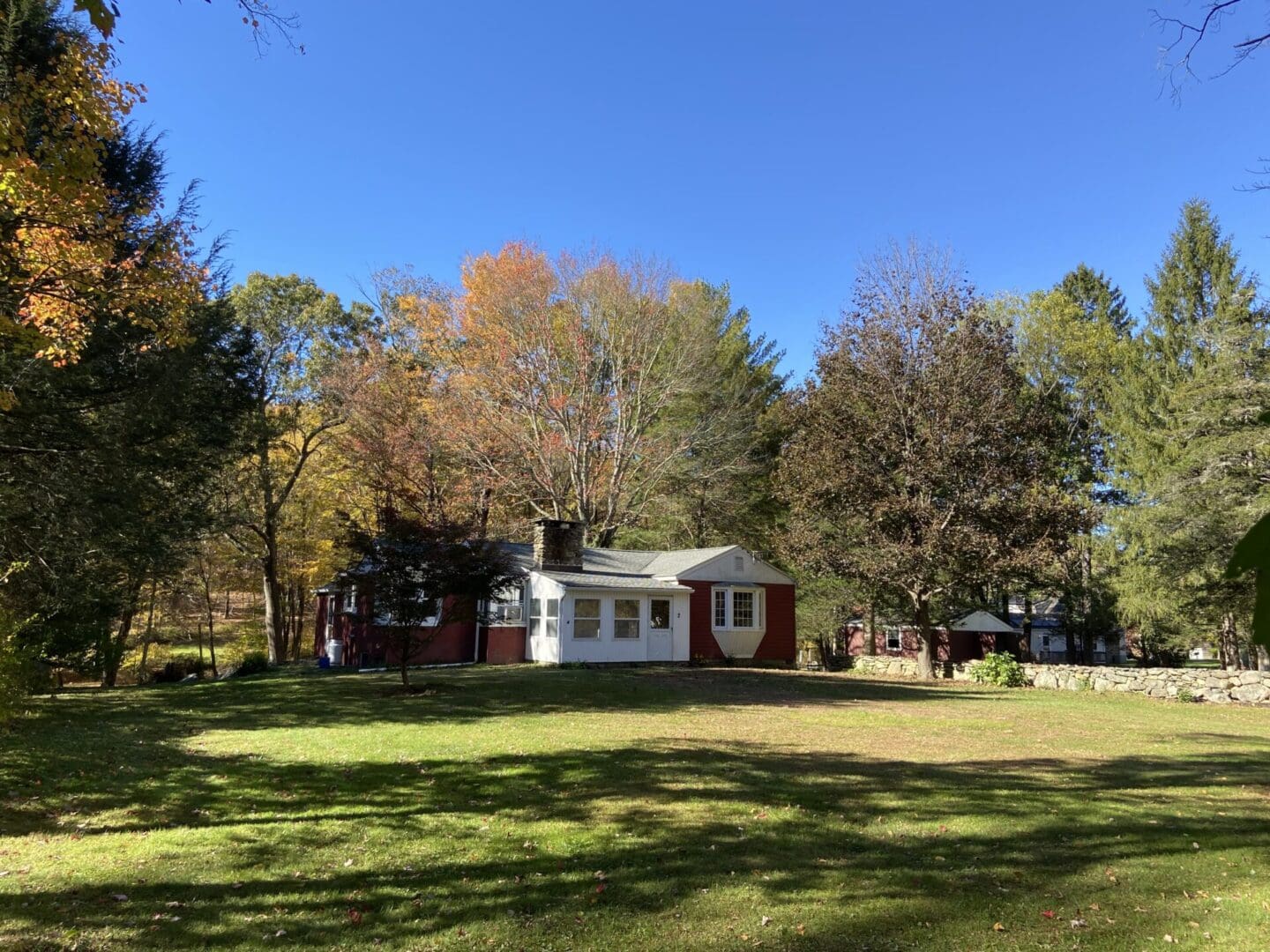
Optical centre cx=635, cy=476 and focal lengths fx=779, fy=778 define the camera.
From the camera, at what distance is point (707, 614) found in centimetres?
2450

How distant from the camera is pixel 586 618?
22.2 metres

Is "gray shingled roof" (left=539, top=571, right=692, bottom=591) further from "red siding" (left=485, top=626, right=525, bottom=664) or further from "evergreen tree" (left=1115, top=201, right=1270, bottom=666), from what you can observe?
"evergreen tree" (left=1115, top=201, right=1270, bottom=666)

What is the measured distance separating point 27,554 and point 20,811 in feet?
30.0

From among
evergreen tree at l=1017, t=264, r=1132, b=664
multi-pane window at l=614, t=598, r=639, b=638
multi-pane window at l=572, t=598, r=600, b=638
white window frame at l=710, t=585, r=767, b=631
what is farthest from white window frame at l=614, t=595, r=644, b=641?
evergreen tree at l=1017, t=264, r=1132, b=664

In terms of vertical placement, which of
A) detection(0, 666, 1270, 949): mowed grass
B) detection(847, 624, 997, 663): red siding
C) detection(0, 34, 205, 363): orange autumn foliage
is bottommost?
detection(847, 624, 997, 663): red siding

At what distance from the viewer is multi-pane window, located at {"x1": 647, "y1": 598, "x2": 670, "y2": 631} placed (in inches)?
923

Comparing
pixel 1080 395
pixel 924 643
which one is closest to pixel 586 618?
pixel 924 643

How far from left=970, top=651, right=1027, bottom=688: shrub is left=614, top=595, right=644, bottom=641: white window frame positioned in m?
9.43

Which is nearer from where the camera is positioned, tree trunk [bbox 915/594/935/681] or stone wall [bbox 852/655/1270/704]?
stone wall [bbox 852/655/1270/704]

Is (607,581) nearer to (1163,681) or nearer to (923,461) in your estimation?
(923,461)

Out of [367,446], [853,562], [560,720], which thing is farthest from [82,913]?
[367,446]

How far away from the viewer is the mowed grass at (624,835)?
4.40 metres

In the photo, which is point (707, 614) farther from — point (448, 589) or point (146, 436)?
point (146, 436)

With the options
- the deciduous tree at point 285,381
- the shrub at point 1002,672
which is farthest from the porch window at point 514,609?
the shrub at point 1002,672
